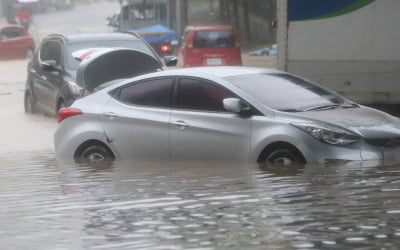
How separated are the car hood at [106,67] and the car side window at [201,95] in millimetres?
3857

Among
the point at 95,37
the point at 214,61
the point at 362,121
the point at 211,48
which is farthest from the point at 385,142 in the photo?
the point at 211,48

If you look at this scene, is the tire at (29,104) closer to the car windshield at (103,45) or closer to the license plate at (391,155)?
the car windshield at (103,45)

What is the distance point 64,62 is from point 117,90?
243 inches

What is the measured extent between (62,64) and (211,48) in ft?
40.0

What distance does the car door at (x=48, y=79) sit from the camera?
17.0 meters

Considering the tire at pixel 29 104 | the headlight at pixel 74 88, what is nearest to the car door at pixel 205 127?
the headlight at pixel 74 88

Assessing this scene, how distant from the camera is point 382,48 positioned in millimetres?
14703

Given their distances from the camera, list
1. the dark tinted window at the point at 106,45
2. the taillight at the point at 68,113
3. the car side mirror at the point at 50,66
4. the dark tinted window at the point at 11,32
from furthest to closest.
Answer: the dark tinted window at the point at 11,32 → the dark tinted window at the point at 106,45 → the car side mirror at the point at 50,66 → the taillight at the point at 68,113

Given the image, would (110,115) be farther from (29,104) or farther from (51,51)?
(29,104)

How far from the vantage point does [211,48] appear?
28797 millimetres

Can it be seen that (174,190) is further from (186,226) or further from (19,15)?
(19,15)

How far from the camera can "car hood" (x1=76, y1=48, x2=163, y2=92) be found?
14.0 metres

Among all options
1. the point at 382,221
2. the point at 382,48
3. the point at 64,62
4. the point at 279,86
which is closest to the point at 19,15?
the point at 64,62

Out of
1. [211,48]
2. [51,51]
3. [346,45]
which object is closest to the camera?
[346,45]
